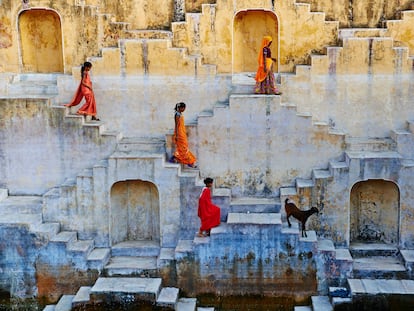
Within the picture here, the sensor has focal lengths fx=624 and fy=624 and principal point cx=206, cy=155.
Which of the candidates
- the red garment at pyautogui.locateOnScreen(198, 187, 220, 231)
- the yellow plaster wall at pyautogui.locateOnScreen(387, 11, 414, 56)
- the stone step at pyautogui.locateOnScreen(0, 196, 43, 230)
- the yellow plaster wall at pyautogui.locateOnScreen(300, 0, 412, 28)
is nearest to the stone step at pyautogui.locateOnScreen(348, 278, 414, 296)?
the red garment at pyautogui.locateOnScreen(198, 187, 220, 231)

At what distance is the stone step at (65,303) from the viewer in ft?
44.4

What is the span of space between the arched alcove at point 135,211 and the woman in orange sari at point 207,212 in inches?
61.5

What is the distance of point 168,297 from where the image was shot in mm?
13328

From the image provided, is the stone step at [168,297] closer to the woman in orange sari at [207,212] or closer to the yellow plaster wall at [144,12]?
the woman in orange sari at [207,212]

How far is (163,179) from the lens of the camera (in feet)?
47.6

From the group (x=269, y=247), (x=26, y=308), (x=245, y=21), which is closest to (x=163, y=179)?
(x=269, y=247)

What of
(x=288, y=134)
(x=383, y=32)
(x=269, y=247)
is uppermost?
(x=383, y=32)

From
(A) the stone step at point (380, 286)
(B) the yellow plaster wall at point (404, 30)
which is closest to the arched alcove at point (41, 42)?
(B) the yellow plaster wall at point (404, 30)

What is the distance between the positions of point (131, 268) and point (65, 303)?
5.33 feet

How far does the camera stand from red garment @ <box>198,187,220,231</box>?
14.1 meters

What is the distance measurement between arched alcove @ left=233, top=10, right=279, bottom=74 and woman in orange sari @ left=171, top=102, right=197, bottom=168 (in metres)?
3.33

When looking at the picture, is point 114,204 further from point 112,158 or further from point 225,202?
point 225,202

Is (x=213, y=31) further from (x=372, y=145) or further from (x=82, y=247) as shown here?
(x=82, y=247)

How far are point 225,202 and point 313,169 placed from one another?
231 cm
